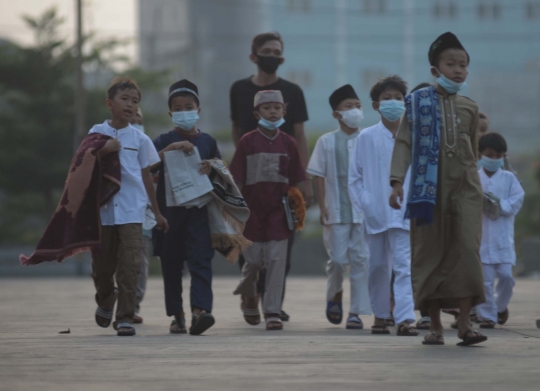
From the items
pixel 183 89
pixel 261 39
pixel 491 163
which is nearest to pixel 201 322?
pixel 183 89

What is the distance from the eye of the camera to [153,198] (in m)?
8.48

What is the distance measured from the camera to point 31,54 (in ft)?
123

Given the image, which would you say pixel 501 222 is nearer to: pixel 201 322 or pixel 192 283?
pixel 192 283

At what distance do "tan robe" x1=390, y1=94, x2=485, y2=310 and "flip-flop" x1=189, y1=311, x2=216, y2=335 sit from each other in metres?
1.73

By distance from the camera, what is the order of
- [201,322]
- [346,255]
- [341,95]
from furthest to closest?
[341,95]
[346,255]
[201,322]

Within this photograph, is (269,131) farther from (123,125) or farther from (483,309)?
(483,309)

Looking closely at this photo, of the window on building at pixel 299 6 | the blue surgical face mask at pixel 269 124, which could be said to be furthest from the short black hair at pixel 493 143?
the window on building at pixel 299 6

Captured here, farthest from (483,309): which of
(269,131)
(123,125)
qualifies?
(123,125)

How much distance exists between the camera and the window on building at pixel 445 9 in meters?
87.0

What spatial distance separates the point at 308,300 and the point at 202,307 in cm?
585

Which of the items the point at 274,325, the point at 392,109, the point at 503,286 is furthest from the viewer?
the point at 503,286

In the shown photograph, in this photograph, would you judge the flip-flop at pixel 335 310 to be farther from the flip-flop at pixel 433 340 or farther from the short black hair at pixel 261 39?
the flip-flop at pixel 433 340

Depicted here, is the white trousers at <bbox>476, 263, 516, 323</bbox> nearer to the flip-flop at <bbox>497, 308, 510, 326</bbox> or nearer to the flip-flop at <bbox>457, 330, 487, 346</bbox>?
the flip-flop at <bbox>497, 308, 510, 326</bbox>

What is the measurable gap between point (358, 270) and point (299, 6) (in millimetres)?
77231
